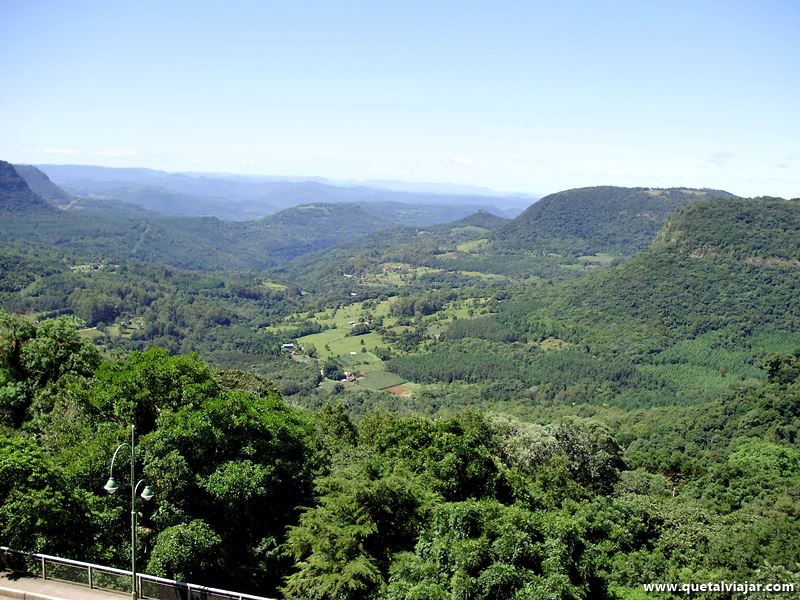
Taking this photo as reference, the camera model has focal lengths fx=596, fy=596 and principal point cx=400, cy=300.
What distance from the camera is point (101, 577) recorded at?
1764cm

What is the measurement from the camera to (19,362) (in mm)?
28875

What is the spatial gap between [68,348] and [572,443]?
3025cm

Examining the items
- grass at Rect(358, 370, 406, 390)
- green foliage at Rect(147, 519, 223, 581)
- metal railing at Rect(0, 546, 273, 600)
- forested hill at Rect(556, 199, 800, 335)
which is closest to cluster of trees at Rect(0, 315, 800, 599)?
green foliage at Rect(147, 519, 223, 581)

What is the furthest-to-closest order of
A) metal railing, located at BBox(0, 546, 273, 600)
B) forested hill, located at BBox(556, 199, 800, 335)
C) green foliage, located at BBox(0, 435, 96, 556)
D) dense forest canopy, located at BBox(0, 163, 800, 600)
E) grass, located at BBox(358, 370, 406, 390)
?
1. forested hill, located at BBox(556, 199, 800, 335)
2. grass, located at BBox(358, 370, 406, 390)
3. dense forest canopy, located at BBox(0, 163, 800, 600)
4. green foliage, located at BBox(0, 435, 96, 556)
5. metal railing, located at BBox(0, 546, 273, 600)

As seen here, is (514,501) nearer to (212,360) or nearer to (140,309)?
(212,360)

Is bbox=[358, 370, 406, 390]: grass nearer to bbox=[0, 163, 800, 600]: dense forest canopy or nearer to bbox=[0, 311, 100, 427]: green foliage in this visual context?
bbox=[0, 163, 800, 600]: dense forest canopy

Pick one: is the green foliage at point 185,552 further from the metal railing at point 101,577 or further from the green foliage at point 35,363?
the green foliage at point 35,363

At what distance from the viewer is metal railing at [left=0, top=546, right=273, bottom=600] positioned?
56.7 ft

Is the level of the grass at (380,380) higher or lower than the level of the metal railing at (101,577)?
lower

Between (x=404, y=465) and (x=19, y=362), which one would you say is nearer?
(x=404, y=465)

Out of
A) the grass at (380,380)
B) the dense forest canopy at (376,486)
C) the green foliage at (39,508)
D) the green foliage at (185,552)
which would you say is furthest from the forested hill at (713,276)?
the green foliage at (39,508)

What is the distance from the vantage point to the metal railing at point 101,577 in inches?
681

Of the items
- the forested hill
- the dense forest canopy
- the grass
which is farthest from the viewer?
the forested hill

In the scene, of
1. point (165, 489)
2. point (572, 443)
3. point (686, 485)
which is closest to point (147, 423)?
point (165, 489)
